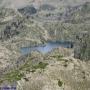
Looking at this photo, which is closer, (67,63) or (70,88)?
(70,88)

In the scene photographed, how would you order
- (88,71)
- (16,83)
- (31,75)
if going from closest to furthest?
(16,83) < (31,75) < (88,71)

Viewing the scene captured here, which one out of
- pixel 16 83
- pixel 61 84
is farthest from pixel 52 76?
pixel 16 83

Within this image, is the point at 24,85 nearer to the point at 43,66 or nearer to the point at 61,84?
the point at 61,84

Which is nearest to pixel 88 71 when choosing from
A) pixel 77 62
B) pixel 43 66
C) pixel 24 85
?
pixel 77 62

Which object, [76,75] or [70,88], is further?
[76,75]

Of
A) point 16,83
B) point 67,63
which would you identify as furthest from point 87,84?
point 16,83

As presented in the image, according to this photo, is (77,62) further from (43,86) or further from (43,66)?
(43,86)

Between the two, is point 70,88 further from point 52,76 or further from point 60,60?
point 60,60

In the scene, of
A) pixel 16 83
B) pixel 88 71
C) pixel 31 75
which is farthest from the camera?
pixel 88 71
